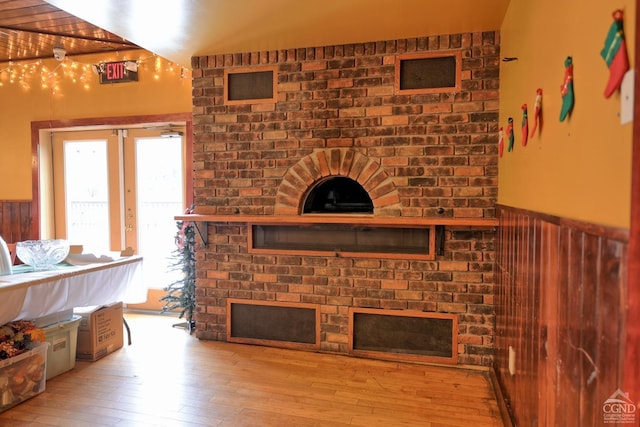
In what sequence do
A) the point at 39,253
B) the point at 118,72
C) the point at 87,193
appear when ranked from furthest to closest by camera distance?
the point at 87,193, the point at 118,72, the point at 39,253

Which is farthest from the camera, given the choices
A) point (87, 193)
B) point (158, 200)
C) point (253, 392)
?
point (87, 193)

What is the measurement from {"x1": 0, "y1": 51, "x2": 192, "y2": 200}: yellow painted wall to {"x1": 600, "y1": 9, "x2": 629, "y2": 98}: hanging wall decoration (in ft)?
11.9

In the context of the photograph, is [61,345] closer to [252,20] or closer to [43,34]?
[252,20]

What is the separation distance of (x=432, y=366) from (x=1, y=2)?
Answer: 419cm

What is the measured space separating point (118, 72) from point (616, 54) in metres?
4.18

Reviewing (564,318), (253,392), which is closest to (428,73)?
(564,318)

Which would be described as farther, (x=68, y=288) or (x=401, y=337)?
(x=401, y=337)

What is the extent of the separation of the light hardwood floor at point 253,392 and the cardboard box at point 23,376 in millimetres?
63

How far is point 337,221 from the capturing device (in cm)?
291

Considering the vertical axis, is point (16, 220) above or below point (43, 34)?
below

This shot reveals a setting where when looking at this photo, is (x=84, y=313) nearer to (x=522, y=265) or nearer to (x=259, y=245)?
(x=259, y=245)

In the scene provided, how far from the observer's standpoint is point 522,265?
189cm

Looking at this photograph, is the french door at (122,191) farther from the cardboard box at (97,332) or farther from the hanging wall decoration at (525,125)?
the hanging wall decoration at (525,125)

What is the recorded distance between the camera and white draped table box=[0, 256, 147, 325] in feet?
7.43
